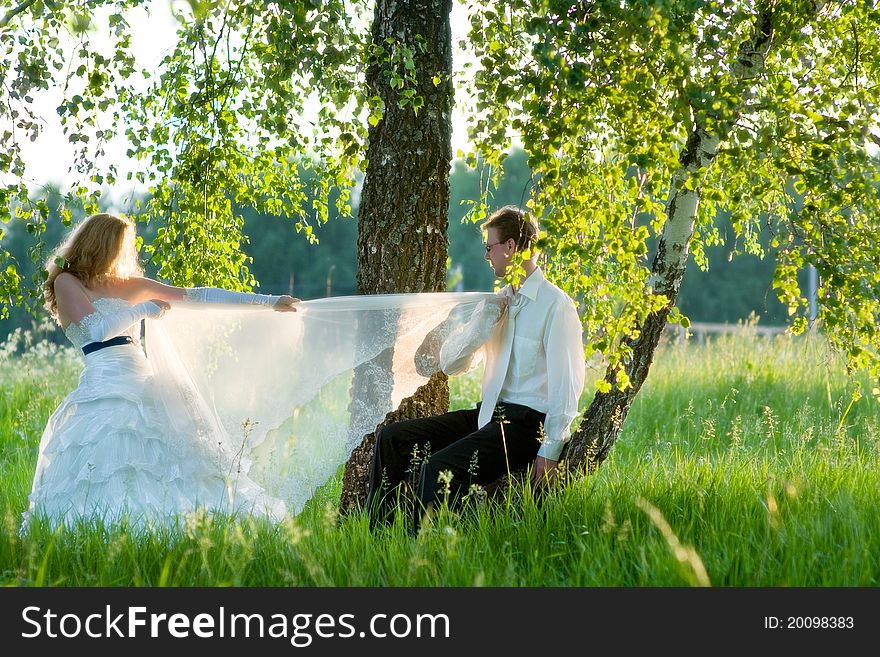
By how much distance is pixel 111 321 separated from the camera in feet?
18.0

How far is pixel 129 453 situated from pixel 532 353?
229cm

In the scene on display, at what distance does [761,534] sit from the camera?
4152 mm

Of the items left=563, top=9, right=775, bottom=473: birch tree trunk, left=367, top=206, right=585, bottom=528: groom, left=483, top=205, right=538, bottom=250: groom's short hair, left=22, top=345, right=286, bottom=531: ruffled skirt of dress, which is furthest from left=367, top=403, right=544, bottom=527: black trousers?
left=483, top=205, right=538, bottom=250: groom's short hair

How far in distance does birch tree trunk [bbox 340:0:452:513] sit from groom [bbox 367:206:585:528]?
0.45 m

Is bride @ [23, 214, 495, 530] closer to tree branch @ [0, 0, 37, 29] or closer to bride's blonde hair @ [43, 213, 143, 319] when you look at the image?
bride's blonde hair @ [43, 213, 143, 319]

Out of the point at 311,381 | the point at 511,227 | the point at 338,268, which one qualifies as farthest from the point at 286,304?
the point at 338,268

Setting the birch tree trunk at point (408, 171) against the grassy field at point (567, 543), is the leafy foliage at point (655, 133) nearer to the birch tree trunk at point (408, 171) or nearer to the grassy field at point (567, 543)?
the birch tree trunk at point (408, 171)

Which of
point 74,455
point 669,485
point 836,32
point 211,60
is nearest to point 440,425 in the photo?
point 669,485

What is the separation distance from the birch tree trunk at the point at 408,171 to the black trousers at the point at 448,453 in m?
0.42

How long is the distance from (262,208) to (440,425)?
7.83 feet
